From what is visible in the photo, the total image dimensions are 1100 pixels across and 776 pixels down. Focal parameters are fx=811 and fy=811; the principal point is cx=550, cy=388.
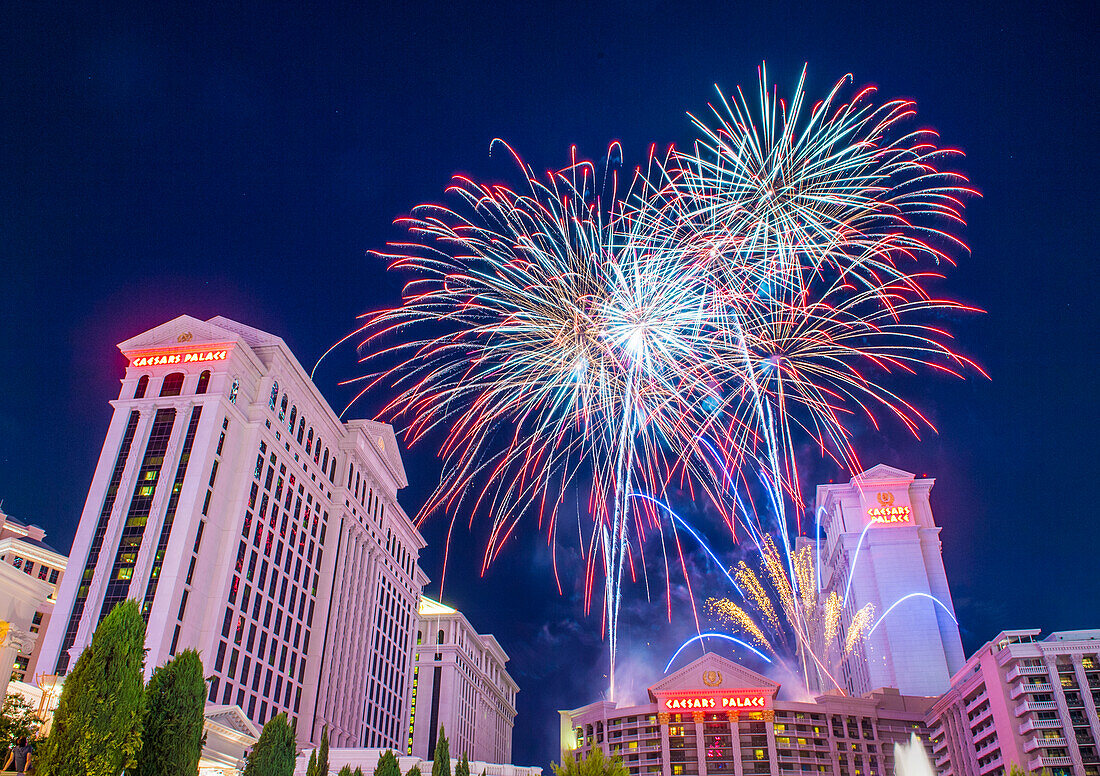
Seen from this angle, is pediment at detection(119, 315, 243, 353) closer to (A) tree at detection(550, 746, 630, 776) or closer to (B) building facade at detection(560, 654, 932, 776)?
(A) tree at detection(550, 746, 630, 776)

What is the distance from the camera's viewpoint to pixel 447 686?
146m

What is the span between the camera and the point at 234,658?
7750 centimetres

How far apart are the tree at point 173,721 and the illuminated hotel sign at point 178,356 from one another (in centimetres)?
4757

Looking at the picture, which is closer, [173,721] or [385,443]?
[173,721]

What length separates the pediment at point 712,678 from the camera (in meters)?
134

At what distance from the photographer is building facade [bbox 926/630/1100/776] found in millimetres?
88375

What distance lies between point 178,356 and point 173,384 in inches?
124

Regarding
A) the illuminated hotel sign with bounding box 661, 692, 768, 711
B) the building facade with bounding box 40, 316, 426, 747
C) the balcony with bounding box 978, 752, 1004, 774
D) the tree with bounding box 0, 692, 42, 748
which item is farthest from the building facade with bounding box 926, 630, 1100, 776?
the tree with bounding box 0, 692, 42, 748

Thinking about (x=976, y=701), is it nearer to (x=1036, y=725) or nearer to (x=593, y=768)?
(x=1036, y=725)

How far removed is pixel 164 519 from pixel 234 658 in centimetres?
1530

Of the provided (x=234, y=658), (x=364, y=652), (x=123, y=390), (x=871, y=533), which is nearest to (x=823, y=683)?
(x=871, y=533)

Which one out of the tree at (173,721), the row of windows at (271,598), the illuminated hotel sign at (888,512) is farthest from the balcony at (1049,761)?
the tree at (173,721)

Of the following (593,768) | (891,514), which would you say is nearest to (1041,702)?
(891,514)

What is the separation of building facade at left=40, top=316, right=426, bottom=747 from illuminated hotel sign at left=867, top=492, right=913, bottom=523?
322ft
